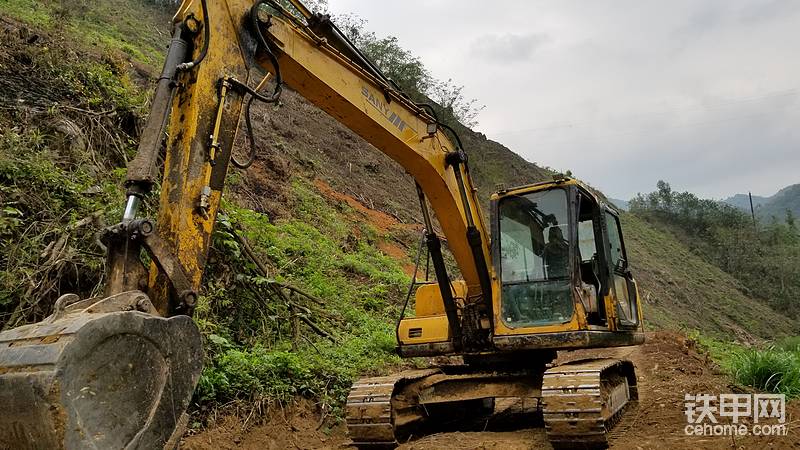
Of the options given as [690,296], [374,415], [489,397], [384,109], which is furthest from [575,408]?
[690,296]

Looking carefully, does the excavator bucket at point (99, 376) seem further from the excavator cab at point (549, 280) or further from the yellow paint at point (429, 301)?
the yellow paint at point (429, 301)

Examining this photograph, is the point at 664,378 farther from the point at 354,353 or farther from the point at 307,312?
the point at 307,312

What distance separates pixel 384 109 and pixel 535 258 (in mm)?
2039

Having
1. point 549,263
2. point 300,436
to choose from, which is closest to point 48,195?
point 300,436

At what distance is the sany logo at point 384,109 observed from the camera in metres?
4.88

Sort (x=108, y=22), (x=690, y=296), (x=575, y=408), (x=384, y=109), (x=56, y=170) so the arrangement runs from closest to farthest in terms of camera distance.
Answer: (x=575, y=408)
(x=384, y=109)
(x=56, y=170)
(x=108, y=22)
(x=690, y=296)

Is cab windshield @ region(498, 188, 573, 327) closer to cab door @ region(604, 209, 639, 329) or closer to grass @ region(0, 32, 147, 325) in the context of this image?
cab door @ region(604, 209, 639, 329)

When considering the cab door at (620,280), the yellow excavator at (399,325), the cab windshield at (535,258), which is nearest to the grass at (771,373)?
the yellow excavator at (399,325)

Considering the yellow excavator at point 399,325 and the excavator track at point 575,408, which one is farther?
the excavator track at point 575,408

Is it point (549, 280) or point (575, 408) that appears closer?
point (575, 408)

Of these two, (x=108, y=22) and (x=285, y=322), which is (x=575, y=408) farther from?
(x=108, y=22)

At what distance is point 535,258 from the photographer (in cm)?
580

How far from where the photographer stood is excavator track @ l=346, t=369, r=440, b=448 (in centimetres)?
539

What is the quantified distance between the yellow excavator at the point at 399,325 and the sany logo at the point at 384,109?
0.02 m
